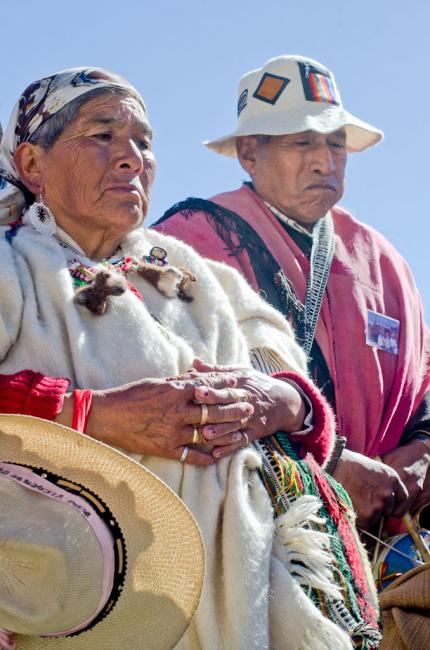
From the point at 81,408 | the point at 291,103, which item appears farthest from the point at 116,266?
the point at 291,103

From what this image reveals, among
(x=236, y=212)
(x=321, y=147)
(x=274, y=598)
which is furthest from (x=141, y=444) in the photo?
(x=321, y=147)

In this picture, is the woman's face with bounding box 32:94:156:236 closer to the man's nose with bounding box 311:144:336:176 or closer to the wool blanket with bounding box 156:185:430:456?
the wool blanket with bounding box 156:185:430:456

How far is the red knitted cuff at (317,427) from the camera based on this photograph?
3.46 meters

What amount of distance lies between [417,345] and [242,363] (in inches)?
84.1

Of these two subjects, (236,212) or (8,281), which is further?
(236,212)

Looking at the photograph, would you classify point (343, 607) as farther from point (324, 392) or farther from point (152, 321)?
point (324, 392)

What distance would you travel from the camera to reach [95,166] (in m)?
3.48

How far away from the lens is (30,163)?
141 inches

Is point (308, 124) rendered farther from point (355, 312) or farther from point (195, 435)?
point (195, 435)

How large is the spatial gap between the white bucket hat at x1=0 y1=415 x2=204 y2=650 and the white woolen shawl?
0.61 ft

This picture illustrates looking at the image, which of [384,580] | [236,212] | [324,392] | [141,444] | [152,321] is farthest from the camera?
[236,212]

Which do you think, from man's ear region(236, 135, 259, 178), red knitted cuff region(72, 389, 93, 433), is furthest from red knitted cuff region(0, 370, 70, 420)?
man's ear region(236, 135, 259, 178)

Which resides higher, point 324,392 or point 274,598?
point 274,598

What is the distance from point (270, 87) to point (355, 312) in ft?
4.09
